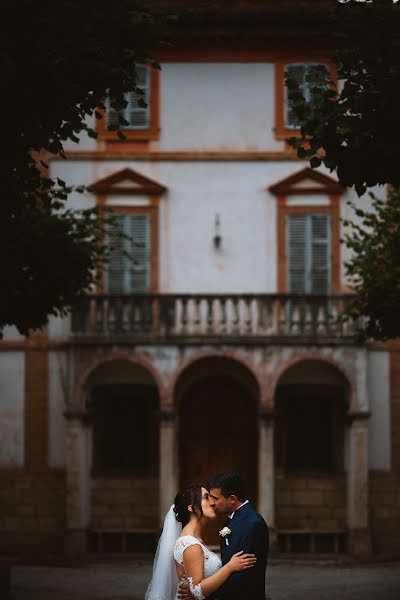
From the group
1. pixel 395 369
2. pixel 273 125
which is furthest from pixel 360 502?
pixel 273 125

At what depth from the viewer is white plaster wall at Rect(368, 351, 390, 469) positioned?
1059 inches

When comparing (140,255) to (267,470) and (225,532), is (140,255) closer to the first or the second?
(267,470)

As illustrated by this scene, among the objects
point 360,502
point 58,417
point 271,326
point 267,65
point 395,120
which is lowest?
point 360,502

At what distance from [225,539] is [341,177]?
15.2 feet

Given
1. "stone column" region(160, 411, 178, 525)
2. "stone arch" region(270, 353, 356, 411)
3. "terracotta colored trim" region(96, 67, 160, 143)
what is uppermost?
"terracotta colored trim" region(96, 67, 160, 143)

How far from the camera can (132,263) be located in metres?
27.0

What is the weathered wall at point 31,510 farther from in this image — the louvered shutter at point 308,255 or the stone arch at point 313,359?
the louvered shutter at point 308,255

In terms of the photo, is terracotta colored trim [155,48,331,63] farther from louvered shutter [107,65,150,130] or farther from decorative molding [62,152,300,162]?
Result: decorative molding [62,152,300,162]

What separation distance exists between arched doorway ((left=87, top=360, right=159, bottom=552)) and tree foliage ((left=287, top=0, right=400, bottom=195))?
14337 mm

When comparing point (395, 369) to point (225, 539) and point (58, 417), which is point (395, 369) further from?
point (225, 539)

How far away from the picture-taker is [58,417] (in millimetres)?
26969

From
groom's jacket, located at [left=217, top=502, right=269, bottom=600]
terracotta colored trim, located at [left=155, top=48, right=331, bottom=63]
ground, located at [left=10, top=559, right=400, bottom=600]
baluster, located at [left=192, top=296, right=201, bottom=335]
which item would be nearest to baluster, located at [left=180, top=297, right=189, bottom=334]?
baluster, located at [left=192, top=296, right=201, bottom=335]

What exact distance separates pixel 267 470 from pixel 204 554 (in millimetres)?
16264

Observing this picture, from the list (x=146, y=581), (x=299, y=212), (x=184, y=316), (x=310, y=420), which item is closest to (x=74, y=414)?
(x=184, y=316)
